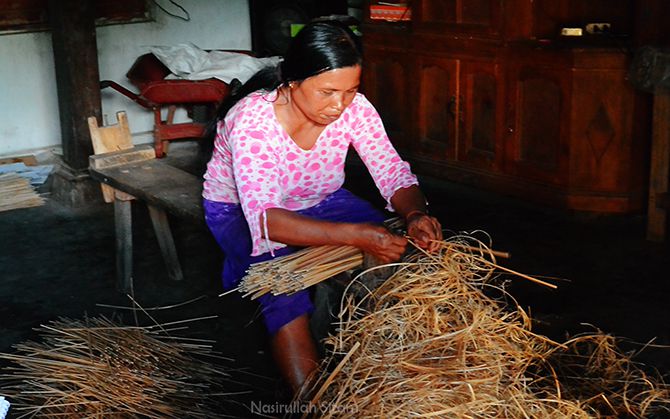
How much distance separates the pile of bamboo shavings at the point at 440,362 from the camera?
2.13 m

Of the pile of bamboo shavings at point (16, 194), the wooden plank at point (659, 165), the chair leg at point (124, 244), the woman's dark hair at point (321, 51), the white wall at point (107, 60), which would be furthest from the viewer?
the white wall at point (107, 60)

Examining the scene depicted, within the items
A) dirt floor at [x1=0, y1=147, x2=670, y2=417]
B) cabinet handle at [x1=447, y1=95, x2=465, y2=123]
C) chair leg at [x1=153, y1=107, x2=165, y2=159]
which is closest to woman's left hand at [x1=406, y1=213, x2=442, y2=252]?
dirt floor at [x1=0, y1=147, x2=670, y2=417]

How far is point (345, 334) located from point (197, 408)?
765 millimetres

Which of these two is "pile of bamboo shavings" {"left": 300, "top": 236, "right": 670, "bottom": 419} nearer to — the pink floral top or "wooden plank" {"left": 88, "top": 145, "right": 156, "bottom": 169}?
the pink floral top

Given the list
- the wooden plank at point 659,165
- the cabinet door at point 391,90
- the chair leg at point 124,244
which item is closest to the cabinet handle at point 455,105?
the cabinet door at point 391,90

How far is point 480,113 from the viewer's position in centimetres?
555

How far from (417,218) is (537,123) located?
2.58m

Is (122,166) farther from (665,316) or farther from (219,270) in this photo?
(665,316)

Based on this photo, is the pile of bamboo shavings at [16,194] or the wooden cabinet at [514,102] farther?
the pile of bamboo shavings at [16,194]

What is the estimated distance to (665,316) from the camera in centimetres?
380

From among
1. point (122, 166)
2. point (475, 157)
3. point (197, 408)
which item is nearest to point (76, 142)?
point (122, 166)

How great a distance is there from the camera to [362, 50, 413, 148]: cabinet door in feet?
19.7

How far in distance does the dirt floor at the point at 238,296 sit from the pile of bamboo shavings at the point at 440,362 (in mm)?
780

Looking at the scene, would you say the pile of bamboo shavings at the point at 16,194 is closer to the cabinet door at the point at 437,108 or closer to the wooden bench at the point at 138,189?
the wooden bench at the point at 138,189
